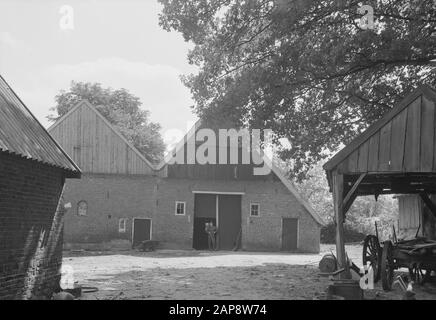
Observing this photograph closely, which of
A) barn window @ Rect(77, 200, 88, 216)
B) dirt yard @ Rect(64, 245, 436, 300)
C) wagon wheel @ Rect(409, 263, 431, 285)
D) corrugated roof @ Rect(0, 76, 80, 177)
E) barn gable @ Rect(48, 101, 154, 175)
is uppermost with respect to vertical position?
barn gable @ Rect(48, 101, 154, 175)

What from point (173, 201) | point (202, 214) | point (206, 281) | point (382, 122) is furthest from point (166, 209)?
point (382, 122)

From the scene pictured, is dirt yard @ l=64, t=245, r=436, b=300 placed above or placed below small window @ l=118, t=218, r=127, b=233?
below

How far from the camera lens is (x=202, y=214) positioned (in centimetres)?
3108

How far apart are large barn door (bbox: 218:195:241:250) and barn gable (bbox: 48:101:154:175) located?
5.32 meters

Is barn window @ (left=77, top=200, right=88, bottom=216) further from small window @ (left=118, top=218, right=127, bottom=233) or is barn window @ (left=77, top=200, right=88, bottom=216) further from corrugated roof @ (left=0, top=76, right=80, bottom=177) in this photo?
corrugated roof @ (left=0, top=76, right=80, bottom=177)

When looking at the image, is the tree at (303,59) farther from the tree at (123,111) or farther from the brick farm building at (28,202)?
the tree at (123,111)

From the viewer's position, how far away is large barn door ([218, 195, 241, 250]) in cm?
3088

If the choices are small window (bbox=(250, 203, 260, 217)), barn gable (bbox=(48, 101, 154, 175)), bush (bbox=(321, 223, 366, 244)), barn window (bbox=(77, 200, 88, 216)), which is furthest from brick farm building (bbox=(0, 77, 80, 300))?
bush (bbox=(321, 223, 366, 244))

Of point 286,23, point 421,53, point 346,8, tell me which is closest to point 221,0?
point 286,23

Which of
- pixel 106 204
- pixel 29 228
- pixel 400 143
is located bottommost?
pixel 29 228

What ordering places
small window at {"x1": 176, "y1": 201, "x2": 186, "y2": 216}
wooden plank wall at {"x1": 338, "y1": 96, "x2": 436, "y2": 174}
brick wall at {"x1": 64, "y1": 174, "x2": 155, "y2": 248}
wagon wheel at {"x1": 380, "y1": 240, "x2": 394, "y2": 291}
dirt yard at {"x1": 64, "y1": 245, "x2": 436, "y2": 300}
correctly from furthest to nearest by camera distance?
1. small window at {"x1": 176, "y1": 201, "x2": 186, "y2": 216}
2. brick wall at {"x1": 64, "y1": 174, "x2": 155, "y2": 248}
3. wagon wheel at {"x1": 380, "y1": 240, "x2": 394, "y2": 291}
4. dirt yard at {"x1": 64, "y1": 245, "x2": 436, "y2": 300}
5. wooden plank wall at {"x1": 338, "y1": 96, "x2": 436, "y2": 174}

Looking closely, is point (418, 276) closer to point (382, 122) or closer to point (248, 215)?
point (382, 122)

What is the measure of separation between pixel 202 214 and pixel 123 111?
2780 cm
